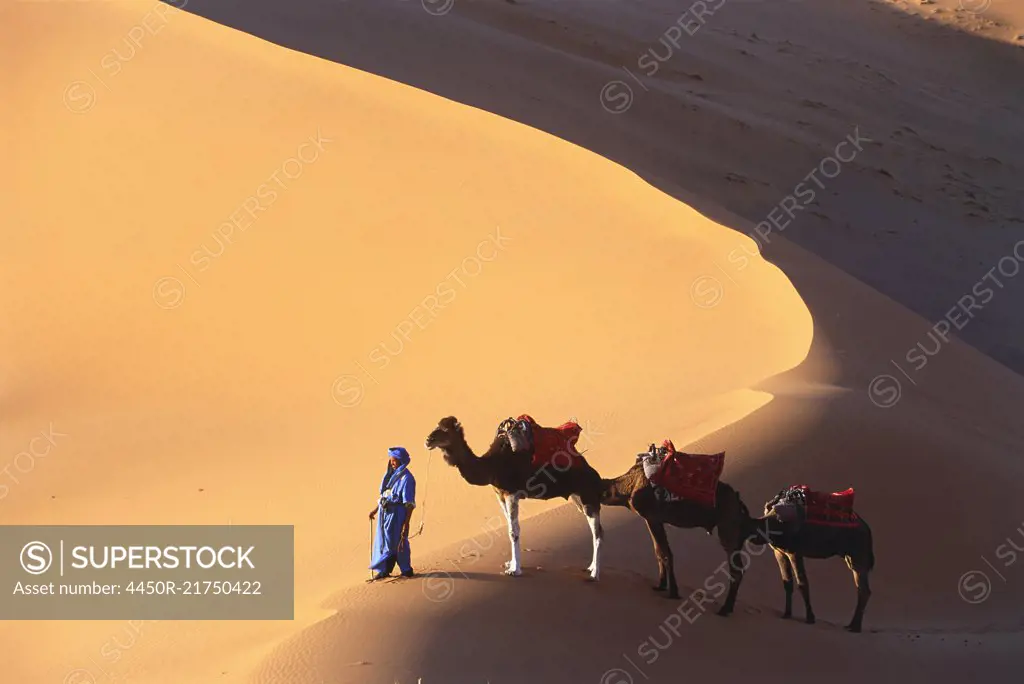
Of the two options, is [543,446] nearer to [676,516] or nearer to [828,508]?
[676,516]

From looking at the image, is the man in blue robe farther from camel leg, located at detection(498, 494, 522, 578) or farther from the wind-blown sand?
camel leg, located at detection(498, 494, 522, 578)

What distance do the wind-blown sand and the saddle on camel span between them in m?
0.83

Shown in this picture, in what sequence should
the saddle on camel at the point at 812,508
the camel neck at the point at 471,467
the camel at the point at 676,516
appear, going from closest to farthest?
the camel neck at the point at 471,467
the camel at the point at 676,516
the saddle on camel at the point at 812,508

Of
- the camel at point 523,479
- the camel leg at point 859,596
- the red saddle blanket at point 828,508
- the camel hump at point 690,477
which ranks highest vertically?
the camel at point 523,479

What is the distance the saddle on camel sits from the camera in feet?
32.1

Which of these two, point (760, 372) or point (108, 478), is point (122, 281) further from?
point (760, 372)

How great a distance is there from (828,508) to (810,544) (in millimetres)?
313

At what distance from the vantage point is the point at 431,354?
15414 millimetres

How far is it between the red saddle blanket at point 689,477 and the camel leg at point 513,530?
1.05 metres

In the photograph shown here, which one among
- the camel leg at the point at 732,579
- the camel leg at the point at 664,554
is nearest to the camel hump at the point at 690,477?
the camel leg at the point at 664,554

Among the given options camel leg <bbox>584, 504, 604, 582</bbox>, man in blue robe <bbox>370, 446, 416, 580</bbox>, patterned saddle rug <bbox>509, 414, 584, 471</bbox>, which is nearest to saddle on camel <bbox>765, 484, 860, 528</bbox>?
camel leg <bbox>584, 504, 604, 582</bbox>

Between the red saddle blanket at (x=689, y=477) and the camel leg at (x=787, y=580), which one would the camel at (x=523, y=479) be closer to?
the red saddle blanket at (x=689, y=477)

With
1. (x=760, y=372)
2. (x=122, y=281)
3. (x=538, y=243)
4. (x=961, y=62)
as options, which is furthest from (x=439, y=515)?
(x=961, y=62)

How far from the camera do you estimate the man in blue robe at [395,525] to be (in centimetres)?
930
